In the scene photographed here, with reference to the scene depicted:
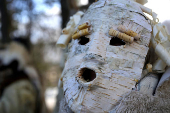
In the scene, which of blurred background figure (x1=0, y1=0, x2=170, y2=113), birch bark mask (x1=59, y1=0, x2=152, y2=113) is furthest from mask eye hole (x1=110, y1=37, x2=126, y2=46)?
blurred background figure (x1=0, y1=0, x2=170, y2=113)

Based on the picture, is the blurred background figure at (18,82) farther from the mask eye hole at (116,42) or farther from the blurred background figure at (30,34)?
the mask eye hole at (116,42)

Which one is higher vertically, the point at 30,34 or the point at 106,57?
the point at 106,57

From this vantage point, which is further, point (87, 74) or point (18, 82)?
point (18, 82)

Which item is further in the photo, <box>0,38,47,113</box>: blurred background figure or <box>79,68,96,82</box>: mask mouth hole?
<box>0,38,47,113</box>: blurred background figure

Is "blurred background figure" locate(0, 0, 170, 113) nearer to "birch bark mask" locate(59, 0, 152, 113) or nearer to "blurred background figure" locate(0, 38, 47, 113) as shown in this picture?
"blurred background figure" locate(0, 38, 47, 113)

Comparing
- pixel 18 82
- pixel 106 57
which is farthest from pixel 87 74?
pixel 18 82

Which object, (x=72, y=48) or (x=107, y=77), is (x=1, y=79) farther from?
(x=107, y=77)

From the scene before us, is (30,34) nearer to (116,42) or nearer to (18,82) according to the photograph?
(18,82)
